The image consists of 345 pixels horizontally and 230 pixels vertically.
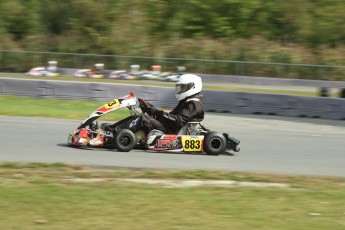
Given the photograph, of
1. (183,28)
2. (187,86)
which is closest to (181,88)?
(187,86)

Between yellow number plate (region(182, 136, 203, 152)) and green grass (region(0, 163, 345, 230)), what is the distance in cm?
181

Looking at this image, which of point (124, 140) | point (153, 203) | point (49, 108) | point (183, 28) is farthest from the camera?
point (183, 28)

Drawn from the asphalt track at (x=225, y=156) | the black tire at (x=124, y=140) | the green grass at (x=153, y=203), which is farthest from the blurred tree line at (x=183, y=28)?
the green grass at (x=153, y=203)

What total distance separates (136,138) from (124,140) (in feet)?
0.76

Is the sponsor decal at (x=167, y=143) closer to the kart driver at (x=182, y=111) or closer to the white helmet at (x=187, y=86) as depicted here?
the kart driver at (x=182, y=111)

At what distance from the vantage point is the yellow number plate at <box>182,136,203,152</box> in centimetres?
1017

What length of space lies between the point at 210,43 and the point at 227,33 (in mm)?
3909

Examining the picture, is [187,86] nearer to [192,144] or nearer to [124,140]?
[192,144]

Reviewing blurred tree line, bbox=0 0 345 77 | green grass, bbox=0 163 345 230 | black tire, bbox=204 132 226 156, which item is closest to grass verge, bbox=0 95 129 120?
black tire, bbox=204 132 226 156

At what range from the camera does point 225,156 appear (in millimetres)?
10359

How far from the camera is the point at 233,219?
605cm

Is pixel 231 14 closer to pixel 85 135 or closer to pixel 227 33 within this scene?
pixel 227 33

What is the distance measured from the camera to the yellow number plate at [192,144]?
10.2 m

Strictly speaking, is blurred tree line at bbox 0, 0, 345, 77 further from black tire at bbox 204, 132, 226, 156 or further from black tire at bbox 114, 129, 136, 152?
black tire at bbox 114, 129, 136, 152
